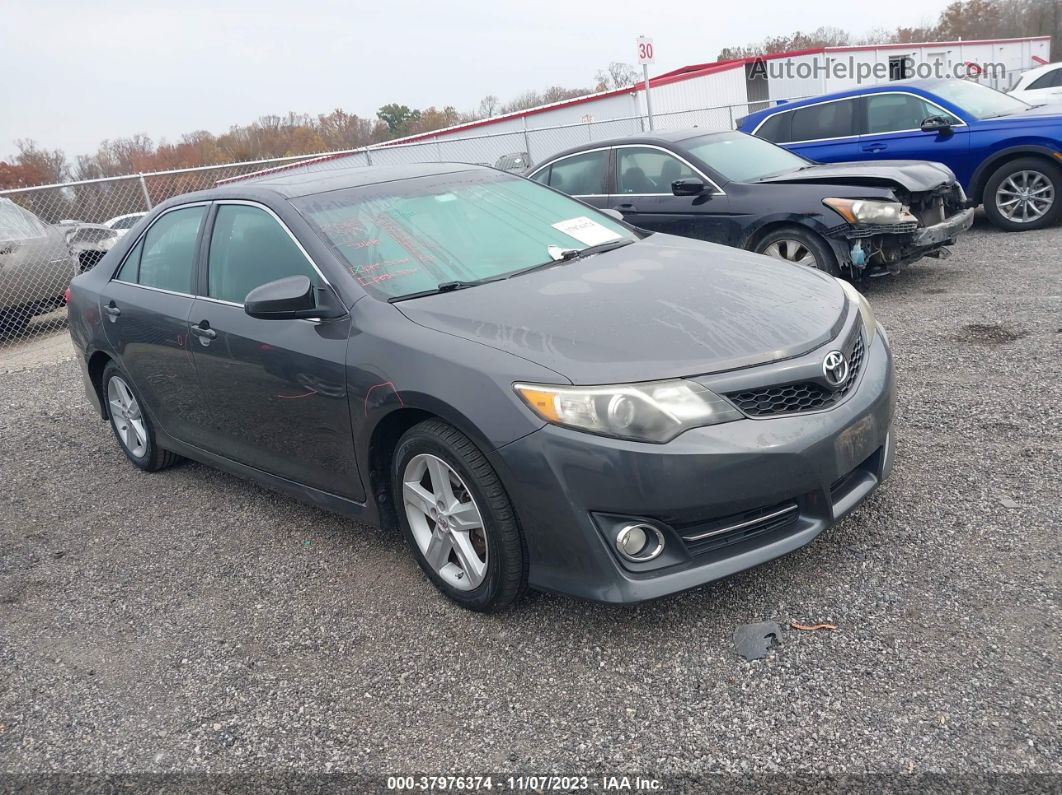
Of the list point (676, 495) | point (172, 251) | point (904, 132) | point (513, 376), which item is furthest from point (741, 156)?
point (676, 495)

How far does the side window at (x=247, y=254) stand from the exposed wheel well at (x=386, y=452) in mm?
692

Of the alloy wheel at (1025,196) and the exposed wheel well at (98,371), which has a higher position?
the exposed wheel well at (98,371)

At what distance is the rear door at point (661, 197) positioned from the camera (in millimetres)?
7324

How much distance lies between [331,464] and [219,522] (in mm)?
1214

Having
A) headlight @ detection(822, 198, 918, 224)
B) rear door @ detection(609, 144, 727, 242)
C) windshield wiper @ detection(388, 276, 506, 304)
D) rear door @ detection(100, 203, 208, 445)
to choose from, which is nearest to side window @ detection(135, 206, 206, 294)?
rear door @ detection(100, 203, 208, 445)

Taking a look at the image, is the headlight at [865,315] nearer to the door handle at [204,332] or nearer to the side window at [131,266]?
the door handle at [204,332]

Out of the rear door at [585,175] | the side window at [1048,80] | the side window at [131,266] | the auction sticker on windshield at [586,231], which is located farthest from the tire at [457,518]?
the side window at [1048,80]

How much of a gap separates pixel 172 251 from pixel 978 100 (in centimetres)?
899

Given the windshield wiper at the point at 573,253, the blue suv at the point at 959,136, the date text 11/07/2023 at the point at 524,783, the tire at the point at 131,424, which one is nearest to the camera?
the date text 11/07/2023 at the point at 524,783

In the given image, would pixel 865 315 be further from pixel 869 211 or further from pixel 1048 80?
pixel 1048 80

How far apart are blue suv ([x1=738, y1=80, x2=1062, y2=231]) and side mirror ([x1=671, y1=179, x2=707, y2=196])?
12.1ft

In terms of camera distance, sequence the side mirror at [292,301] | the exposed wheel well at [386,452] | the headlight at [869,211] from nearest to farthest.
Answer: the exposed wheel well at [386,452] < the side mirror at [292,301] < the headlight at [869,211]

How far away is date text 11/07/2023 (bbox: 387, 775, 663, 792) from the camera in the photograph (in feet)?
7.52

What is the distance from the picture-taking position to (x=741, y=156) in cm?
773
